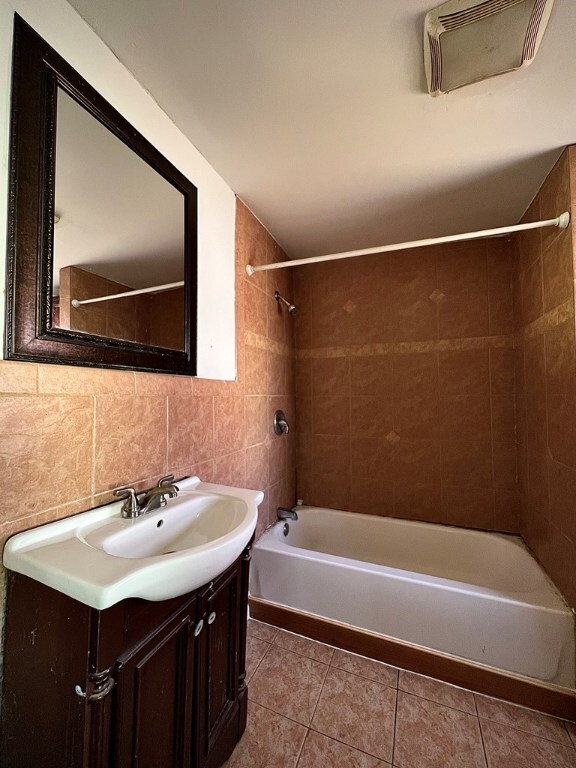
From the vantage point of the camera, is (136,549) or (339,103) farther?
(339,103)

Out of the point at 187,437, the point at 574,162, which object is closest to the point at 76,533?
the point at 187,437

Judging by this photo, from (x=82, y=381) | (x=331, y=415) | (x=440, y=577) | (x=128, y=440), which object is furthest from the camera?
(x=331, y=415)

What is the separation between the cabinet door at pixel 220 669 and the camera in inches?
33.9

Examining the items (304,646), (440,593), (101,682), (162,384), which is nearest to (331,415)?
(440,593)

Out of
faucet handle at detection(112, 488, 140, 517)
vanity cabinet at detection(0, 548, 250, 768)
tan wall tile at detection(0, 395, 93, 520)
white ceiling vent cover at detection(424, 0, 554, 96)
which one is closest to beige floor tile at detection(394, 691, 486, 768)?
vanity cabinet at detection(0, 548, 250, 768)

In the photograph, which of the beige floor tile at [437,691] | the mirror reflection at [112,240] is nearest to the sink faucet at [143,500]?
the mirror reflection at [112,240]

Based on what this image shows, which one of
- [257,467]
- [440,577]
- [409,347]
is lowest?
[440,577]

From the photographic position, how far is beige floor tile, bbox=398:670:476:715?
1198mm

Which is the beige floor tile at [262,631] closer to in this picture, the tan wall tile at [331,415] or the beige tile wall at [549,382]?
the tan wall tile at [331,415]

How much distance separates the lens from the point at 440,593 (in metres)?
1.32

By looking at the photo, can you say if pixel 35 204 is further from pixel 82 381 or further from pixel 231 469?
pixel 231 469

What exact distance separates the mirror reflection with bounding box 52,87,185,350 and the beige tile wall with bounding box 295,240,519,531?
4.49 feet

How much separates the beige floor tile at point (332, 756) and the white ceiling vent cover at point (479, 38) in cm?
227

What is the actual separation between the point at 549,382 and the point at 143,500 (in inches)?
71.1
